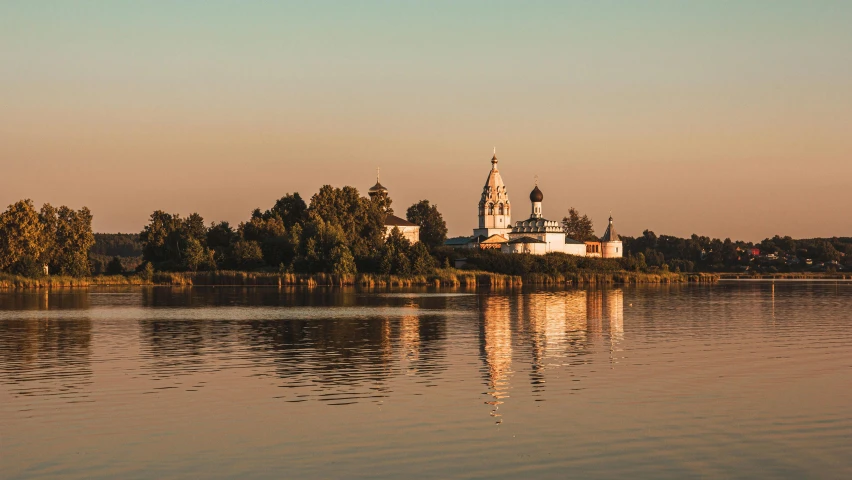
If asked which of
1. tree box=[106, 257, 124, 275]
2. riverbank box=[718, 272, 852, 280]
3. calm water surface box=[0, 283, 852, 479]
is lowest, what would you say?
calm water surface box=[0, 283, 852, 479]

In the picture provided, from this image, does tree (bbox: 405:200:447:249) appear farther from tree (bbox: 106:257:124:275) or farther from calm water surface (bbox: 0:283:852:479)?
calm water surface (bbox: 0:283:852:479)

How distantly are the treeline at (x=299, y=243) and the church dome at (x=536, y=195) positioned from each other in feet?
109

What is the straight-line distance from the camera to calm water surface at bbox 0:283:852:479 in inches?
594

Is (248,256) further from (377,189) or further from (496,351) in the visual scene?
(496,351)

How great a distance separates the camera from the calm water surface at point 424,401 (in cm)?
1509

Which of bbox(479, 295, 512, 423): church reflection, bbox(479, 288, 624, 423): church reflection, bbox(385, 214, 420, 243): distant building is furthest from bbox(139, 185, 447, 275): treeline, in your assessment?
bbox(479, 295, 512, 423): church reflection

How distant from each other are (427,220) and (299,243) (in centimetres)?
5638

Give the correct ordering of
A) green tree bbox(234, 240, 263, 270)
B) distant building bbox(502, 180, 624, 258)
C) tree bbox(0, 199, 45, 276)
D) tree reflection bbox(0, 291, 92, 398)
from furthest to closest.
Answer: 1. distant building bbox(502, 180, 624, 258)
2. green tree bbox(234, 240, 263, 270)
3. tree bbox(0, 199, 45, 276)
4. tree reflection bbox(0, 291, 92, 398)

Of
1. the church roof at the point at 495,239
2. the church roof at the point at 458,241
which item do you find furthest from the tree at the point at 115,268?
the church roof at the point at 458,241

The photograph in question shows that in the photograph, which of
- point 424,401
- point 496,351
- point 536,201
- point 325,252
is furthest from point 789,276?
point 424,401

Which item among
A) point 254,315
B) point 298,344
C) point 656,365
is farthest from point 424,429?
point 254,315

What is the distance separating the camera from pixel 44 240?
92.5m

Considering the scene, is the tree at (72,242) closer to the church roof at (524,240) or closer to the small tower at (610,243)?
the church roof at (524,240)

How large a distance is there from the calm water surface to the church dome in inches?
4305
